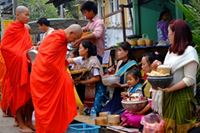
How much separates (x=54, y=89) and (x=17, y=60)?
5.18 ft

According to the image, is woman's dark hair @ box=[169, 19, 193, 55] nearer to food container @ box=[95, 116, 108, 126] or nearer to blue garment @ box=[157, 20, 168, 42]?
food container @ box=[95, 116, 108, 126]

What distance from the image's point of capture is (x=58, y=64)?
18.2 feet

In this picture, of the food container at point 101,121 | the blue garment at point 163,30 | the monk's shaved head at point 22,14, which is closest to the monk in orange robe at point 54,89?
the food container at point 101,121

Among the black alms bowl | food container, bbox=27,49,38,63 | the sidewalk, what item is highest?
food container, bbox=27,49,38,63

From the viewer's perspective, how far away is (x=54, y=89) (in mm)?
5512

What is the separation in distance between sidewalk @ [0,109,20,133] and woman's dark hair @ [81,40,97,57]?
1.72 metres

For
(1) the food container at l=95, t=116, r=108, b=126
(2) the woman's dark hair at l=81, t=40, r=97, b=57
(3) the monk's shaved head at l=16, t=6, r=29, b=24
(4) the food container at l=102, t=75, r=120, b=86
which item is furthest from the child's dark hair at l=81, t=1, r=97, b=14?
(1) the food container at l=95, t=116, r=108, b=126

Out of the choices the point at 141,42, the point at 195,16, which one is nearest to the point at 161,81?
the point at 195,16

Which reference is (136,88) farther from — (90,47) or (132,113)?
(90,47)

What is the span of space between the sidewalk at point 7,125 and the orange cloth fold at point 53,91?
5.45ft

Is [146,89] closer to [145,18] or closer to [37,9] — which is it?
[145,18]

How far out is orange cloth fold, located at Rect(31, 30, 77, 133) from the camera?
5.48m

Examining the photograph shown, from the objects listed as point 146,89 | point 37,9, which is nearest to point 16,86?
point 146,89

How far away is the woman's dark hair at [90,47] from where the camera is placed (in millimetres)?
6855
